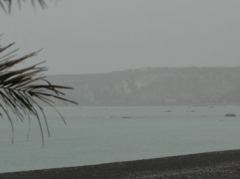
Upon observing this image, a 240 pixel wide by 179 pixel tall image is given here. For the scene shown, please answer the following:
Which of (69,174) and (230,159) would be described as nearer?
(69,174)

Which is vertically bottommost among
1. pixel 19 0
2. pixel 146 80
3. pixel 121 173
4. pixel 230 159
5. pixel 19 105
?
pixel 146 80

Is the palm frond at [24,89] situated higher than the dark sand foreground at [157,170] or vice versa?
the palm frond at [24,89]

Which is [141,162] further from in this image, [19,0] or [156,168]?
[19,0]

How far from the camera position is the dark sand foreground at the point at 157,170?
7.47 metres

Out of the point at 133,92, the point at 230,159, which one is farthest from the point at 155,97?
the point at 230,159

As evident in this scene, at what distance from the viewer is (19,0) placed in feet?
4.69

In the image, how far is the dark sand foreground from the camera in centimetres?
747

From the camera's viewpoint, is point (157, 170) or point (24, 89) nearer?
point (24, 89)

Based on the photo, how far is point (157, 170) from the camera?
8.25m

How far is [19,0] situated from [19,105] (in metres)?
0.28

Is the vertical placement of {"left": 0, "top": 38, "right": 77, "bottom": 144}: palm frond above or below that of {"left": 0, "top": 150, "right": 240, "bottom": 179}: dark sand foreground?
above

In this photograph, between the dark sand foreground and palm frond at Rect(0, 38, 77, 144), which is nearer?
palm frond at Rect(0, 38, 77, 144)

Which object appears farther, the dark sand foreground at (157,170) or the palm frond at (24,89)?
the dark sand foreground at (157,170)

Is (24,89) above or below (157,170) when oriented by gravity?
above
